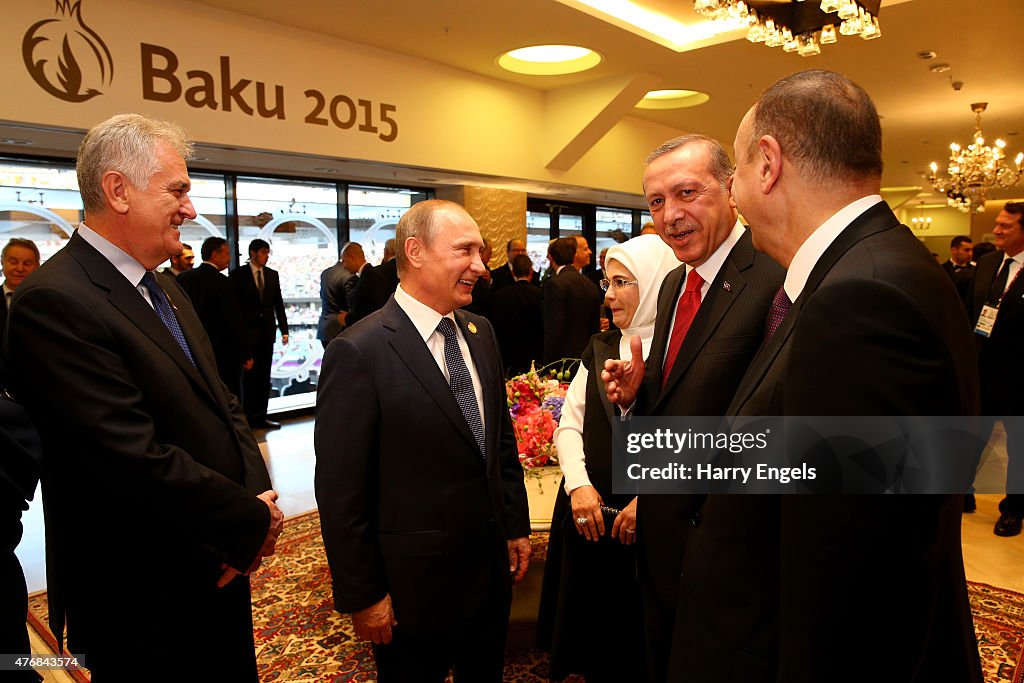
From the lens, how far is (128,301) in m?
1.63

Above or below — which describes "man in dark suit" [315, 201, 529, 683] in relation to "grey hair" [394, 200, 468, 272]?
below

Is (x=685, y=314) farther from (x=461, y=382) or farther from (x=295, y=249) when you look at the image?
(x=295, y=249)

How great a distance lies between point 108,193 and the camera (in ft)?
5.42

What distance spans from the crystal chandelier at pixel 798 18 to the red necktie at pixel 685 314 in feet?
12.2

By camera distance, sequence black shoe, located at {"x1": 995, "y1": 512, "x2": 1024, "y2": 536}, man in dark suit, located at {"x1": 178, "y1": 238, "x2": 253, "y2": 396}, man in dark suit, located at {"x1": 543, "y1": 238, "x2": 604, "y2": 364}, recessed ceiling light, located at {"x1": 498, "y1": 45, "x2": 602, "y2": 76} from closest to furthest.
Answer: black shoe, located at {"x1": 995, "y1": 512, "x2": 1024, "y2": 536} → man in dark suit, located at {"x1": 543, "y1": 238, "x2": 604, "y2": 364} → man in dark suit, located at {"x1": 178, "y1": 238, "x2": 253, "y2": 396} → recessed ceiling light, located at {"x1": 498, "y1": 45, "x2": 602, "y2": 76}

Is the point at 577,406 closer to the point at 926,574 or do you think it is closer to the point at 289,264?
the point at 926,574

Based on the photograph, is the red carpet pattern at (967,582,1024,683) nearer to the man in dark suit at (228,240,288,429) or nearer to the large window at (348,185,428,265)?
the man in dark suit at (228,240,288,429)

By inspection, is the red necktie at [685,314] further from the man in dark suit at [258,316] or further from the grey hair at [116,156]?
the man in dark suit at [258,316]

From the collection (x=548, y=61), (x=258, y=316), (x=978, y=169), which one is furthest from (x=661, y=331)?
(x=978, y=169)

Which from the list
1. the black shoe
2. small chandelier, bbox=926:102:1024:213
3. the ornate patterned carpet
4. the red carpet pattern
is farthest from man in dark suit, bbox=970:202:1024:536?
small chandelier, bbox=926:102:1024:213

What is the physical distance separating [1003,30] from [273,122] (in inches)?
276

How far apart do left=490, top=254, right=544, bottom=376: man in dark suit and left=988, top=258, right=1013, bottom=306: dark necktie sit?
359 centimetres

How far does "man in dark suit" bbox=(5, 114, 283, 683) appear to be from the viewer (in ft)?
4.89

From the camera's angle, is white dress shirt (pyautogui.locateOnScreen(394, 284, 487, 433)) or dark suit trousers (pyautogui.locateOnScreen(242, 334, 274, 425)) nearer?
white dress shirt (pyautogui.locateOnScreen(394, 284, 487, 433))
